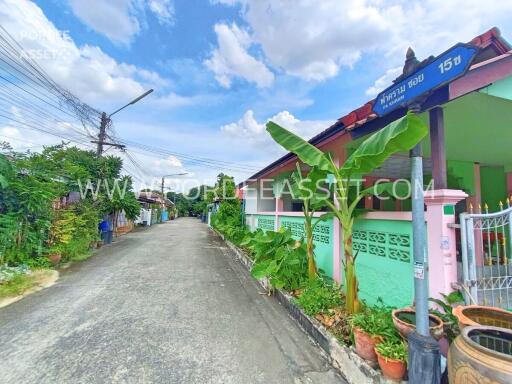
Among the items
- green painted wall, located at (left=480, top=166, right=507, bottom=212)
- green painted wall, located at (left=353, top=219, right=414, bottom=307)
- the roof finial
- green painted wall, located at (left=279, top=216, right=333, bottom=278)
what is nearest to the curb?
green painted wall, located at (left=353, top=219, right=414, bottom=307)

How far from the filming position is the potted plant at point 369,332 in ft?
8.32

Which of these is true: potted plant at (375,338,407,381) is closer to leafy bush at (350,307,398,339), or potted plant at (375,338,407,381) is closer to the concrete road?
leafy bush at (350,307,398,339)

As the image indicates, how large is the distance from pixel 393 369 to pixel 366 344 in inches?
12.6

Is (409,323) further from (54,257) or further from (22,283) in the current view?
(54,257)

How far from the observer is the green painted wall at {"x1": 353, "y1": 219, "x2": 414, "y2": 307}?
10.1 ft

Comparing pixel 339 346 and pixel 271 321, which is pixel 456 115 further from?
pixel 271 321

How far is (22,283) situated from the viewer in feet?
18.1

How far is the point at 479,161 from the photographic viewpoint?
6887 mm

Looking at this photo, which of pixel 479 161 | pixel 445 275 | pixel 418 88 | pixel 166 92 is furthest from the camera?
pixel 166 92

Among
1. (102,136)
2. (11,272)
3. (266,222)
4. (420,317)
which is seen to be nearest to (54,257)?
(11,272)

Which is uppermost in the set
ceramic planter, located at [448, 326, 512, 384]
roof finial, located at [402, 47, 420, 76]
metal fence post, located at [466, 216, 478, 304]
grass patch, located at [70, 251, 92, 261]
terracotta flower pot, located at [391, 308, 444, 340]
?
roof finial, located at [402, 47, 420, 76]

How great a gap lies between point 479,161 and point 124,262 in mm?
10605

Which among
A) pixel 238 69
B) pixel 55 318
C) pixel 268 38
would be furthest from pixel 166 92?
pixel 55 318

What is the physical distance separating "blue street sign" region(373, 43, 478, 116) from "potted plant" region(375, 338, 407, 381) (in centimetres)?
213
